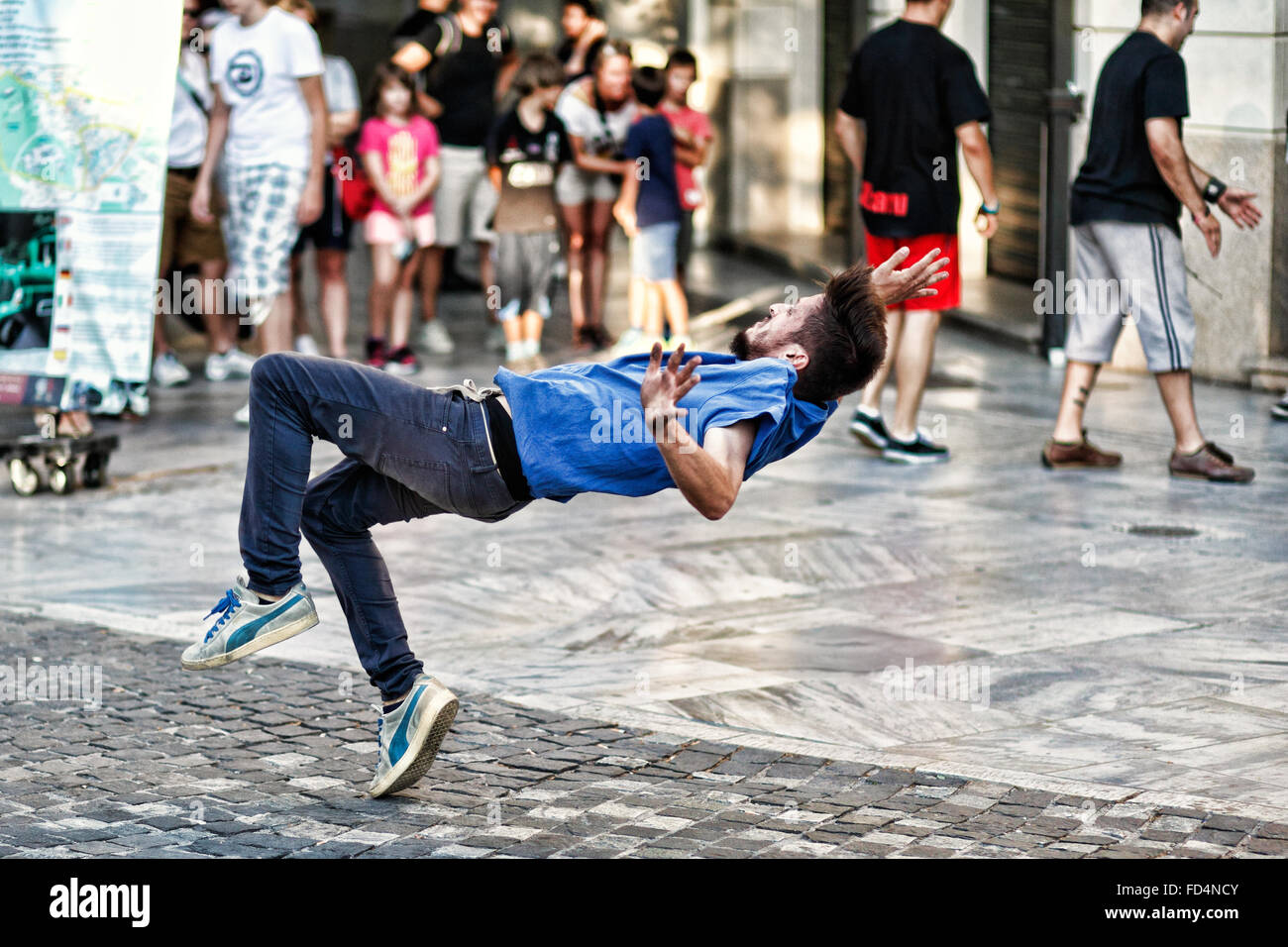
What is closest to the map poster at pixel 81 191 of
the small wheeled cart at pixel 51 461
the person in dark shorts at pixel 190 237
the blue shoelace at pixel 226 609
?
the small wheeled cart at pixel 51 461

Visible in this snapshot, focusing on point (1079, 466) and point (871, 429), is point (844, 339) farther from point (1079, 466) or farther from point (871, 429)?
point (871, 429)

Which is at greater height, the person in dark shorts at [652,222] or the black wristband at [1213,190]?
the black wristband at [1213,190]

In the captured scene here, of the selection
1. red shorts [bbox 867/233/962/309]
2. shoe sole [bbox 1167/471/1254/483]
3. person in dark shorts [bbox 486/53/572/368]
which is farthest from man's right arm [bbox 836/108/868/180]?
person in dark shorts [bbox 486/53/572/368]

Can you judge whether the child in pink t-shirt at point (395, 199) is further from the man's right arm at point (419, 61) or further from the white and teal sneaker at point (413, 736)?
the white and teal sneaker at point (413, 736)

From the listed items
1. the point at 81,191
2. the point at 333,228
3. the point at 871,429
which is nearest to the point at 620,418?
the point at 81,191

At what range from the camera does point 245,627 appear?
4754mm

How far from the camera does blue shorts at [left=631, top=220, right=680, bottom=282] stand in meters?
11.9

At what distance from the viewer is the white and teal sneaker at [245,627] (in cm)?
476

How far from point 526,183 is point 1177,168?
14.6ft

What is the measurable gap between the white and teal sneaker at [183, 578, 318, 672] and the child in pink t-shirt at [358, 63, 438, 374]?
6922 millimetres

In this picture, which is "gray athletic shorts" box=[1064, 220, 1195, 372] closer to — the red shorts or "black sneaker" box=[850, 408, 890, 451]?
the red shorts

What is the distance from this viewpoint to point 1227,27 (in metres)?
10.9

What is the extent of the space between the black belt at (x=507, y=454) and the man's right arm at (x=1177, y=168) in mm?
4666
